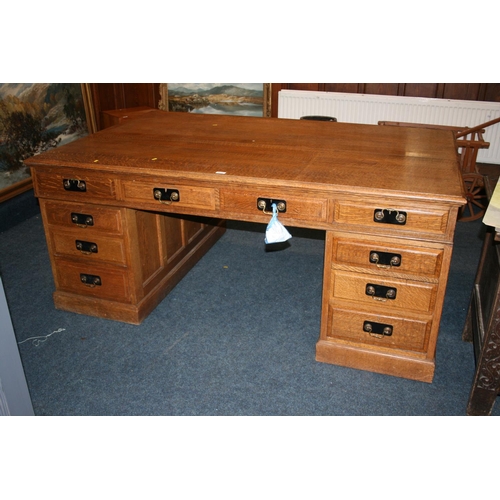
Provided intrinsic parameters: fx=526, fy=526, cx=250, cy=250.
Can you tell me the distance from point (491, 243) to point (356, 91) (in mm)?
3215

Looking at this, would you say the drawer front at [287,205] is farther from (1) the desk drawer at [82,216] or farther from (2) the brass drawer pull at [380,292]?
(1) the desk drawer at [82,216]

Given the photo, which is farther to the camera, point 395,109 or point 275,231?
point 395,109

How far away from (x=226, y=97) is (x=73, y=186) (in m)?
3.23

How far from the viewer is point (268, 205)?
2.51m

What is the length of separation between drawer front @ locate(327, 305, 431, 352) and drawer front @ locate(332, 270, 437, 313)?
0.07 m

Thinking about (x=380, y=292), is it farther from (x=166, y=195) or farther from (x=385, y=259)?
(x=166, y=195)

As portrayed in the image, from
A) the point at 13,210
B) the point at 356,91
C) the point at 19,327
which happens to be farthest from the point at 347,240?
the point at 356,91

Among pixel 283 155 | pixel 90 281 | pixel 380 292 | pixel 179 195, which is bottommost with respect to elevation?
pixel 90 281

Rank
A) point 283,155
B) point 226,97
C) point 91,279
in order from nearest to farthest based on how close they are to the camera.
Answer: point 283,155, point 91,279, point 226,97

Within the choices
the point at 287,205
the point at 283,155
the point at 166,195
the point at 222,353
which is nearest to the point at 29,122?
the point at 166,195

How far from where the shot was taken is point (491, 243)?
107 inches

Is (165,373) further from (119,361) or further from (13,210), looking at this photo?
(13,210)

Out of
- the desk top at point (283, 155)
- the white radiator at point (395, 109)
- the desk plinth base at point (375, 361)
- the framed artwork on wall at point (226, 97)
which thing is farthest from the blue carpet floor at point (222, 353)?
the framed artwork on wall at point (226, 97)

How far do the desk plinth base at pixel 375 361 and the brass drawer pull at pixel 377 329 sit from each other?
0.10 m
